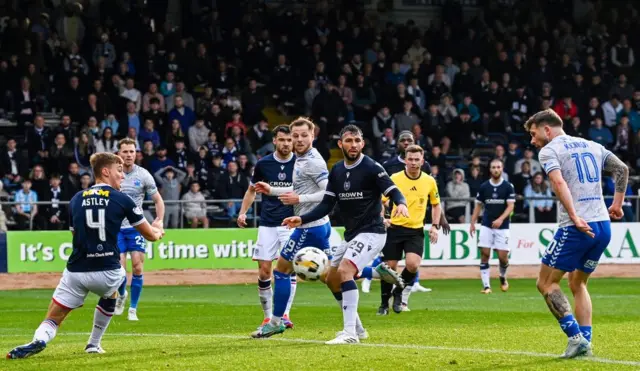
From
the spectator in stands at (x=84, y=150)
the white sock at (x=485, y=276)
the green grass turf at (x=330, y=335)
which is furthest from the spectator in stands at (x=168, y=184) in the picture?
the white sock at (x=485, y=276)

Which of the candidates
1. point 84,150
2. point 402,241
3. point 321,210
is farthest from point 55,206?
point 321,210

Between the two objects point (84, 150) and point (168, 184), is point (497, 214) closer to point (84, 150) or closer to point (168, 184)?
point (168, 184)

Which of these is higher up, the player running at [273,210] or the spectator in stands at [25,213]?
the player running at [273,210]

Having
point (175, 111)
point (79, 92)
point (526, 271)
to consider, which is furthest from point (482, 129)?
point (79, 92)

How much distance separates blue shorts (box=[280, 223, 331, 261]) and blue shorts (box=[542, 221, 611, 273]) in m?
3.26

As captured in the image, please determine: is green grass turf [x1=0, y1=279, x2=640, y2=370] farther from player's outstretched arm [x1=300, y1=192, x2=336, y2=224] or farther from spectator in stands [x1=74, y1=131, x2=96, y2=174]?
spectator in stands [x1=74, y1=131, x2=96, y2=174]

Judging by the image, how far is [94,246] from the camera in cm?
1095

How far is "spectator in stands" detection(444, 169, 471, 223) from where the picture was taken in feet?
93.2

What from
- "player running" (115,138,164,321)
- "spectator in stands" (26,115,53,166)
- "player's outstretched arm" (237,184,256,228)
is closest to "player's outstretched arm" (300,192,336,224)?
"player's outstretched arm" (237,184,256,228)

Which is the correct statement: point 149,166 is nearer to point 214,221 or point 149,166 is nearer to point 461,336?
point 214,221

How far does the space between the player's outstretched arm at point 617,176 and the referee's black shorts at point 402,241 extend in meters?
6.22

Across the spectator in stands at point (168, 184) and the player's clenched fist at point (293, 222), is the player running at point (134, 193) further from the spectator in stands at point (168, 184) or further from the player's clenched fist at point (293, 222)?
the spectator in stands at point (168, 184)

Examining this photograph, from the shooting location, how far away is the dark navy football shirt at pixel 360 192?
12.4 meters

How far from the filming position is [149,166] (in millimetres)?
27266
